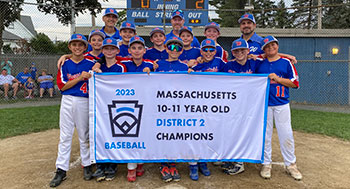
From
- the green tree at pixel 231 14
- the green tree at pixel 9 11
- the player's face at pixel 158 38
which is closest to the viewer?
the player's face at pixel 158 38

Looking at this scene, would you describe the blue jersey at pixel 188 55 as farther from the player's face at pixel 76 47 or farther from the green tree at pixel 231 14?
the green tree at pixel 231 14

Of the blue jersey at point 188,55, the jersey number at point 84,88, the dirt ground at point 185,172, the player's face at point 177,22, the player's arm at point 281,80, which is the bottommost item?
the dirt ground at point 185,172

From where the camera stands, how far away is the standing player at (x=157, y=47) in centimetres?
394

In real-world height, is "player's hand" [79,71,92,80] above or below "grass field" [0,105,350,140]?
above

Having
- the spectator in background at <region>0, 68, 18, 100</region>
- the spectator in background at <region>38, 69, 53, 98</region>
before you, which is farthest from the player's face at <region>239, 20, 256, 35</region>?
the spectator in background at <region>0, 68, 18, 100</region>

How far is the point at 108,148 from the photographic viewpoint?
3.43 m

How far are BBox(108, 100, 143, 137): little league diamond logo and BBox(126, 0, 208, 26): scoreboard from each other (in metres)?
7.21

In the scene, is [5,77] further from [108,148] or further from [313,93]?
[313,93]

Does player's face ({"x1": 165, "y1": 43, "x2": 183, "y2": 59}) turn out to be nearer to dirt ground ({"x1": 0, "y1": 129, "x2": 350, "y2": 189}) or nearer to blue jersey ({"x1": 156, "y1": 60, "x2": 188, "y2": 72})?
blue jersey ({"x1": 156, "y1": 60, "x2": 188, "y2": 72})

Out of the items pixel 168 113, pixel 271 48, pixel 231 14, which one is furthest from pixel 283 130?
pixel 231 14

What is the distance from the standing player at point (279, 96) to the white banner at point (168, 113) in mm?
178

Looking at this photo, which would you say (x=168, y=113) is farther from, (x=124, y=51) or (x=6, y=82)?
(x=6, y=82)

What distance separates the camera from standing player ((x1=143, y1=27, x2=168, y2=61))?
12.9 feet

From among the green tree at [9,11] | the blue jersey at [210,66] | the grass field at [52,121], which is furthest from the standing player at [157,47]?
the green tree at [9,11]
